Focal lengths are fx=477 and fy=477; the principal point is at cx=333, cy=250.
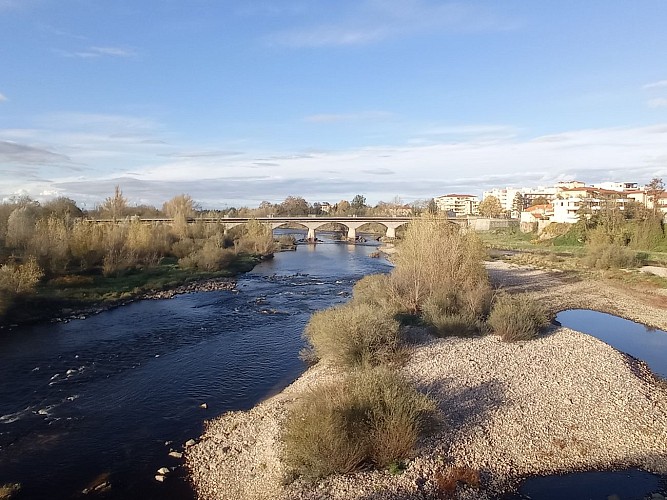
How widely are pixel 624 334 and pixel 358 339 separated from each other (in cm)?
1446

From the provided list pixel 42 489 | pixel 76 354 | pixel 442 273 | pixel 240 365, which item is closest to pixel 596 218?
pixel 442 273

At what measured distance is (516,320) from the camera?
17.9 metres

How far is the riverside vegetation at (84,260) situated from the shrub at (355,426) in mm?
19249

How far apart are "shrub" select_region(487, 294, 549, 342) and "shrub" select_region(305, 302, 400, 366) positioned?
15.0 ft

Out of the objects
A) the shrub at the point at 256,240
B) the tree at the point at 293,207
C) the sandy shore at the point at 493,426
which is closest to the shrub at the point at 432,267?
the sandy shore at the point at 493,426

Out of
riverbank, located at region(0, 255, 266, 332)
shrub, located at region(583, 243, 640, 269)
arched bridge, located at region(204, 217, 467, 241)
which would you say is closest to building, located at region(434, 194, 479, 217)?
arched bridge, located at region(204, 217, 467, 241)

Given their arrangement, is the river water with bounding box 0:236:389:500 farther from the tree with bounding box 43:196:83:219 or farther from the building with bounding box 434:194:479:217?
the building with bounding box 434:194:479:217

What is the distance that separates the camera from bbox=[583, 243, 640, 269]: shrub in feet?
134

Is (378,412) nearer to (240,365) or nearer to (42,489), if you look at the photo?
(42,489)

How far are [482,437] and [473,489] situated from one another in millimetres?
1803

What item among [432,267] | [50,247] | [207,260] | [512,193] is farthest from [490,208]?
[50,247]

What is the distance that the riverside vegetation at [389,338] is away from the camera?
9.27 meters

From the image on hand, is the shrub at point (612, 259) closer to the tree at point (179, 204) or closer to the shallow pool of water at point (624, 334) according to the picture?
the shallow pool of water at point (624, 334)

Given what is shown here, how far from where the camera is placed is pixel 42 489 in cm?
967
